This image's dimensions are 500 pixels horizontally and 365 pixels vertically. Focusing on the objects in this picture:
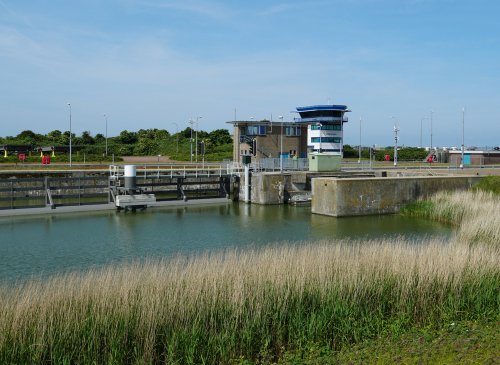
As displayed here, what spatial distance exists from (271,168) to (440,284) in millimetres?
23231

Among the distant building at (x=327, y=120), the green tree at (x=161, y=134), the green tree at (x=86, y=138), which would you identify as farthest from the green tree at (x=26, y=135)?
the distant building at (x=327, y=120)

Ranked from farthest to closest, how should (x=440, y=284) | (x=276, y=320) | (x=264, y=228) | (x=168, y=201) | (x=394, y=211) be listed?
(x=168, y=201), (x=394, y=211), (x=264, y=228), (x=440, y=284), (x=276, y=320)

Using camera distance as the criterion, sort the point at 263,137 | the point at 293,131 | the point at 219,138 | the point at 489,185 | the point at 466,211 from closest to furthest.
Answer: the point at 466,211 < the point at 489,185 < the point at 263,137 < the point at 293,131 < the point at 219,138

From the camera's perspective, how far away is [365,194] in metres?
20.6

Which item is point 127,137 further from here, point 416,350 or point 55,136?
point 416,350

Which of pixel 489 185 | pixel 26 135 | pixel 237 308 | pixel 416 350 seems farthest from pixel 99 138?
pixel 416 350

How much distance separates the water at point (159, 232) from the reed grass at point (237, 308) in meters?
3.80

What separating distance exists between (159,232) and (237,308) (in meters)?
10.3

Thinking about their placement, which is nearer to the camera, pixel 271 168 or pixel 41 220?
pixel 41 220

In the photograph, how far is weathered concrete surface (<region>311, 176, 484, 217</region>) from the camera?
2003cm

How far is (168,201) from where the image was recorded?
2314 centimetres

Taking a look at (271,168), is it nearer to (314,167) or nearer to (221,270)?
(314,167)

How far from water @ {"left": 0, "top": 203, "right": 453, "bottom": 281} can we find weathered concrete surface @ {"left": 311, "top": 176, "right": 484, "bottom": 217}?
636 millimetres

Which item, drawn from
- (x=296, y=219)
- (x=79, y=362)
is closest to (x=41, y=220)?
(x=296, y=219)
